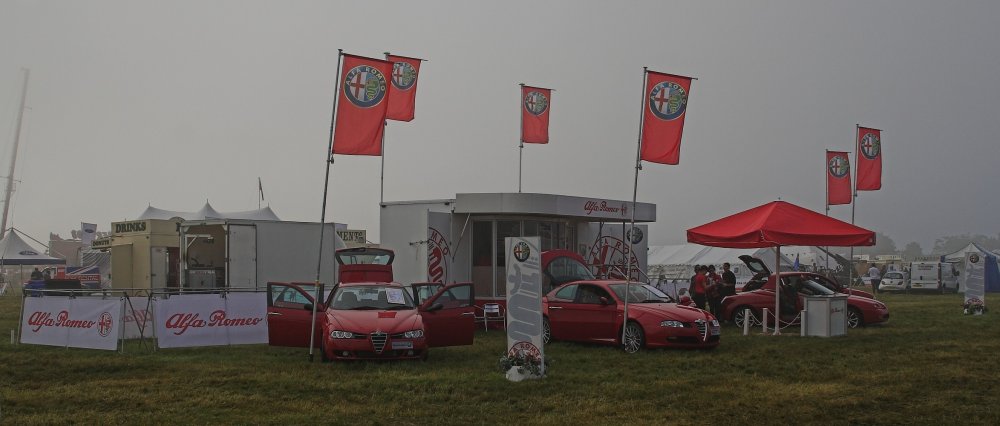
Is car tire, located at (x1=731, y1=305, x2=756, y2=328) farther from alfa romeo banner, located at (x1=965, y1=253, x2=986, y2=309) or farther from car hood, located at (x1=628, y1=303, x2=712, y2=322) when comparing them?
alfa romeo banner, located at (x1=965, y1=253, x2=986, y2=309)

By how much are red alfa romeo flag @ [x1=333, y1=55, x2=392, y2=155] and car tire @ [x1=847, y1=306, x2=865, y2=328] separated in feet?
37.6

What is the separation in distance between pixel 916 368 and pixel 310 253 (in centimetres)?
1467

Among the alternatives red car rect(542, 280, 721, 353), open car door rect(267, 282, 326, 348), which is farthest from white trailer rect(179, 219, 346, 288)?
red car rect(542, 280, 721, 353)

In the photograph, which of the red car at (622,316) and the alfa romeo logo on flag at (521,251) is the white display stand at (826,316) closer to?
the red car at (622,316)

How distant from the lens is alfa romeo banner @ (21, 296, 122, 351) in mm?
14914

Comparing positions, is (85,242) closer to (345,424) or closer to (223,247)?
(223,247)

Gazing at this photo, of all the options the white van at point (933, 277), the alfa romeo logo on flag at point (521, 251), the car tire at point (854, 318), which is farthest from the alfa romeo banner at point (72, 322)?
the white van at point (933, 277)

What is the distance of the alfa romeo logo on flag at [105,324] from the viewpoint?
1490cm

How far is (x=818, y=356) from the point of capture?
14.1 m

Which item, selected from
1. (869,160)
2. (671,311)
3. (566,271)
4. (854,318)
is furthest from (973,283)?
(671,311)

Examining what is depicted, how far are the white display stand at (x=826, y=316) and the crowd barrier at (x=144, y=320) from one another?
1063 centimetres

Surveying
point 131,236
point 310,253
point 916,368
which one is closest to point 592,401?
point 916,368

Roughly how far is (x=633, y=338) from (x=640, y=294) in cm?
116

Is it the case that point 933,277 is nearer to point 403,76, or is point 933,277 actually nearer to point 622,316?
point 403,76
